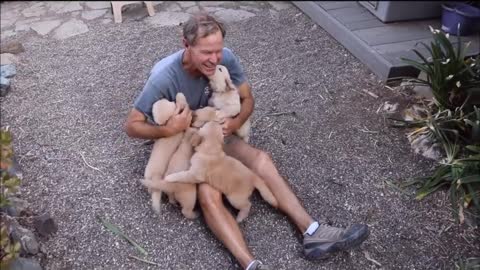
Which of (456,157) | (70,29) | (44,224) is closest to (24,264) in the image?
(44,224)

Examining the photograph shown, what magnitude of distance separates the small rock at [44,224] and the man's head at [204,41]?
1092 mm

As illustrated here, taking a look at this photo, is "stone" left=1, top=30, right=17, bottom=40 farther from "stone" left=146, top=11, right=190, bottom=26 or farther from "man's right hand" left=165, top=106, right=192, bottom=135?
"man's right hand" left=165, top=106, right=192, bottom=135

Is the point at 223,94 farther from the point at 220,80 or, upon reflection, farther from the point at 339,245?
the point at 339,245

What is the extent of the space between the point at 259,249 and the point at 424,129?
4.82ft

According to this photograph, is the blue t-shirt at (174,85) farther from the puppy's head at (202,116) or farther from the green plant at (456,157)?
the green plant at (456,157)

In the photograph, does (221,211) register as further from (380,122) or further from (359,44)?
(359,44)

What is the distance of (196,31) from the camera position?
2.25 metres

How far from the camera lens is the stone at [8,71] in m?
3.78

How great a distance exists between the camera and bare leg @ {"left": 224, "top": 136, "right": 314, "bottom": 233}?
2.46 meters

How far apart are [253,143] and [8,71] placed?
2.19m

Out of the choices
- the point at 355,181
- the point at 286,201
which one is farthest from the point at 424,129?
the point at 286,201

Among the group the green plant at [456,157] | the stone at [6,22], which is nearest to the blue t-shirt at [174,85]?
the green plant at [456,157]

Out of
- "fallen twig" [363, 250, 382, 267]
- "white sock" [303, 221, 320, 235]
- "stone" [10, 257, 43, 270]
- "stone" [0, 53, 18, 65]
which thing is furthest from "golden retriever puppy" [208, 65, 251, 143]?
"stone" [0, 53, 18, 65]

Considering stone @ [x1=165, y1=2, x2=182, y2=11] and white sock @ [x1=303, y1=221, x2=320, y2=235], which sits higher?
stone @ [x1=165, y1=2, x2=182, y2=11]
